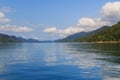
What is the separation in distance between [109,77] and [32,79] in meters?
11.0

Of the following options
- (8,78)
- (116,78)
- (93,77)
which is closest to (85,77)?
(93,77)

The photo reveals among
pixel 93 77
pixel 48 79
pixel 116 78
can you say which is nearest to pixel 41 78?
pixel 48 79

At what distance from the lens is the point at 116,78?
3806cm

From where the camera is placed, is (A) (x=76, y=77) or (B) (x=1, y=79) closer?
(B) (x=1, y=79)

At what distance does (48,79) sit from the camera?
37.9 m

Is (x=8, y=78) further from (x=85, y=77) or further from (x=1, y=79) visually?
(x=85, y=77)

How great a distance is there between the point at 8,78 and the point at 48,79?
568 cm

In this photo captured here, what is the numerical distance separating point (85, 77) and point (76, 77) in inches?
52.8

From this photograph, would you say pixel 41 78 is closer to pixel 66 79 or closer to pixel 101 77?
pixel 66 79

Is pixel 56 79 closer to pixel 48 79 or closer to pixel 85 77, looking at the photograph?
pixel 48 79

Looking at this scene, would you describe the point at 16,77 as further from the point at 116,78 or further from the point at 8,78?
the point at 116,78

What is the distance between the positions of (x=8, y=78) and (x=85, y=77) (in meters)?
11.0

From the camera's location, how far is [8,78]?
38.5 m

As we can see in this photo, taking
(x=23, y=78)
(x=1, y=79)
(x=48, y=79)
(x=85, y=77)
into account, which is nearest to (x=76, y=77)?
(x=85, y=77)
